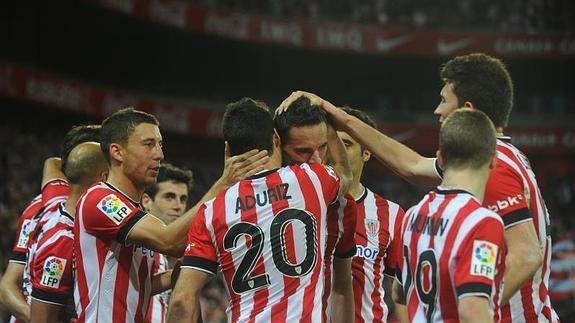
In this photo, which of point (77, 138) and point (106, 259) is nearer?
point (106, 259)

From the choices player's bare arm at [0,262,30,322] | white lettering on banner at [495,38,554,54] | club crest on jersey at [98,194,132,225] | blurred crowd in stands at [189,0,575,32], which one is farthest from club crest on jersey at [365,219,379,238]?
white lettering on banner at [495,38,554,54]

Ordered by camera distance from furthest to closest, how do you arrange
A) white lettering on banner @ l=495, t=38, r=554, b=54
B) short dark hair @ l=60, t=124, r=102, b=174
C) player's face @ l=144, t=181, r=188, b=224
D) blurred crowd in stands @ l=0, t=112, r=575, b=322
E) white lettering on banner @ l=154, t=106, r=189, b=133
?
white lettering on banner @ l=495, t=38, r=554, b=54
white lettering on banner @ l=154, t=106, r=189, b=133
blurred crowd in stands @ l=0, t=112, r=575, b=322
player's face @ l=144, t=181, r=188, b=224
short dark hair @ l=60, t=124, r=102, b=174

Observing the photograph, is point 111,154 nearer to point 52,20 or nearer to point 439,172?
point 439,172

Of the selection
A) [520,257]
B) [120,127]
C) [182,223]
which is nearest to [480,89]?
[520,257]

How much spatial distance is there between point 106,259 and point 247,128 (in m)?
1.09

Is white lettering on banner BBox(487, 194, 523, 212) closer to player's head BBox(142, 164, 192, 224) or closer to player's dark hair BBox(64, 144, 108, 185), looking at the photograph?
player's dark hair BBox(64, 144, 108, 185)

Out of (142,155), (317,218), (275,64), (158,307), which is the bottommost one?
(158,307)

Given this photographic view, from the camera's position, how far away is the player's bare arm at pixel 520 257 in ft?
12.3

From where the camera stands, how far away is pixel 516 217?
3861 mm

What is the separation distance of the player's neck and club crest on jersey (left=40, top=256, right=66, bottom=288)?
7.70ft

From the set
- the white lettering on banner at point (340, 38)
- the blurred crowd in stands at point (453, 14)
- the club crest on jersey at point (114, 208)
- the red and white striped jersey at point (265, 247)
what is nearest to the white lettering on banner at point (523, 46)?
the blurred crowd in stands at point (453, 14)

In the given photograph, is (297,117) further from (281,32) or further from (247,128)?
(281,32)

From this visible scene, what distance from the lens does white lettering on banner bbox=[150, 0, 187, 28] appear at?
2336 centimetres

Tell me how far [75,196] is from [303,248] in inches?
69.1
